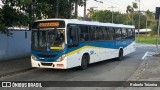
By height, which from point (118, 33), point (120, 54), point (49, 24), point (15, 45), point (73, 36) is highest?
point (49, 24)

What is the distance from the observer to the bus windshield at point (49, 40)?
1664cm

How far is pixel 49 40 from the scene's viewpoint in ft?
54.9

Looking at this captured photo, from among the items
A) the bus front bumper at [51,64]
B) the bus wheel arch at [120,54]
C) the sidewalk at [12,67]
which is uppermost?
the bus front bumper at [51,64]

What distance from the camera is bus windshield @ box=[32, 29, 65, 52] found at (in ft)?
54.6

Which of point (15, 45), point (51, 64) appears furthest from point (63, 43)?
point (15, 45)

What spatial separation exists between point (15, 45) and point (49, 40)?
251 inches

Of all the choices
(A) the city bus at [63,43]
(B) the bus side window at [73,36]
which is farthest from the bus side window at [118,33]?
(B) the bus side window at [73,36]

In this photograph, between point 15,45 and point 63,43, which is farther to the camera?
point 15,45

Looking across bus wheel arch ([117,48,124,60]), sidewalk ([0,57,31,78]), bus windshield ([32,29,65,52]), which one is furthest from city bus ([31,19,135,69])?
bus wheel arch ([117,48,124,60])

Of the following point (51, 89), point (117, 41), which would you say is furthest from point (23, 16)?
point (117, 41)

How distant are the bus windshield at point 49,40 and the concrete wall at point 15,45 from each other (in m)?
4.47

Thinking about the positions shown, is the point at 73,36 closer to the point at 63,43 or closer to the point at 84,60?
the point at 63,43

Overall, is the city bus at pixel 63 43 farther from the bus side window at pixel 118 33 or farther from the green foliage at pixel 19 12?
the bus side window at pixel 118 33

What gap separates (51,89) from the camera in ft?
40.4
